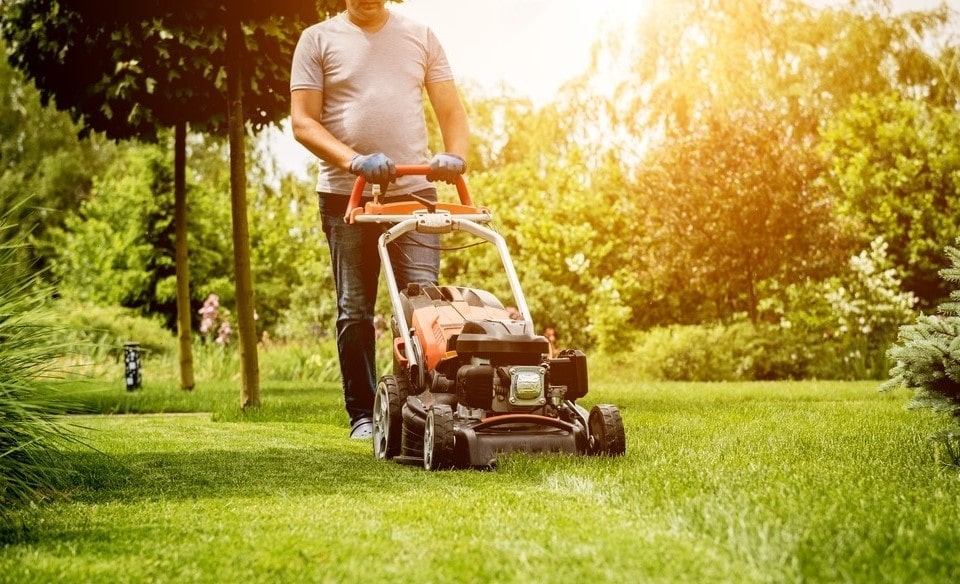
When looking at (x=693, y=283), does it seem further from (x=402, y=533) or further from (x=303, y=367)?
(x=402, y=533)

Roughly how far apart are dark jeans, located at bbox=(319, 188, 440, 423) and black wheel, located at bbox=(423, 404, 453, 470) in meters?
1.28

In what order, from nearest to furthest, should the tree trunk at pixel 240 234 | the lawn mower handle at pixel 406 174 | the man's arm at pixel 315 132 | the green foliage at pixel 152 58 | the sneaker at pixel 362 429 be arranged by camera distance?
the lawn mower handle at pixel 406 174 → the man's arm at pixel 315 132 → the sneaker at pixel 362 429 → the tree trunk at pixel 240 234 → the green foliage at pixel 152 58

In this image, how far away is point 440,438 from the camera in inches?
161

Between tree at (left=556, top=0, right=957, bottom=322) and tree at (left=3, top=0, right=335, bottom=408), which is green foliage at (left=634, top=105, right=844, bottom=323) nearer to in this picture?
tree at (left=556, top=0, right=957, bottom=322)

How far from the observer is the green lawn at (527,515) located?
7.79 feet

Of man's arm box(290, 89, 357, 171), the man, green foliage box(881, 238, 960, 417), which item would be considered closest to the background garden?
green foliage box(881, 238, 960, 417)

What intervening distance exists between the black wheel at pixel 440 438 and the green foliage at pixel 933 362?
147cm

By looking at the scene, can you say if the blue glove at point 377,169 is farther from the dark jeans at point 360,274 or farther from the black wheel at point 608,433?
the black wheel at point 608,433

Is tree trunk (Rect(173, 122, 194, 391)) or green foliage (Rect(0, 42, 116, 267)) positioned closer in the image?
tree trunk (Rect(173, 122, 194, 391))

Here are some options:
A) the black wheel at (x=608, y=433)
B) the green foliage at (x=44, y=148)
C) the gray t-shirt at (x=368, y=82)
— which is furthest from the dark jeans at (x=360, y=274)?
the green foliage at (x=44, y=148)

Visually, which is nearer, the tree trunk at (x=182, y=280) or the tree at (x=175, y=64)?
the tree at (x=175, y=64)

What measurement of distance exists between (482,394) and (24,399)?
152cm

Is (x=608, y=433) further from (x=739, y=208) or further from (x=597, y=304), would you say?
(x=597, y=304)

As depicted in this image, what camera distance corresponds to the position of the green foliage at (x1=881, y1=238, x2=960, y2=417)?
3580mm
